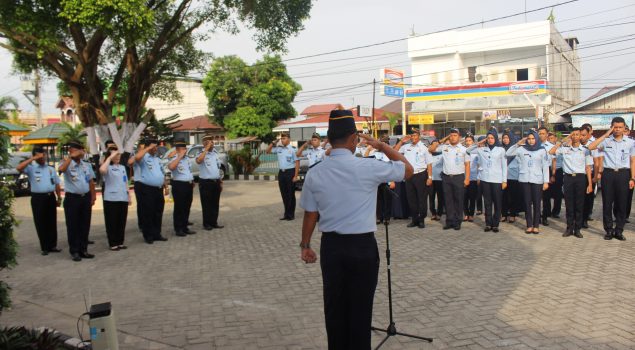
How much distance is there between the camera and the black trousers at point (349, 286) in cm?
317

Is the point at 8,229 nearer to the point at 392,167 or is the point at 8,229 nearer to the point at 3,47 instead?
the point at 392,167

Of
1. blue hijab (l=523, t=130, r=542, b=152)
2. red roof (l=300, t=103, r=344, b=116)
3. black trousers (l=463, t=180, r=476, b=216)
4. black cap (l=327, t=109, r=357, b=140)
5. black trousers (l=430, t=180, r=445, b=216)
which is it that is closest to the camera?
black cap (l=327, t=109, r=357, b=140)

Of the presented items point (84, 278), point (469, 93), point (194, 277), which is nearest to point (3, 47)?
point (84, 278)

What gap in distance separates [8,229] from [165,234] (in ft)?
20.0

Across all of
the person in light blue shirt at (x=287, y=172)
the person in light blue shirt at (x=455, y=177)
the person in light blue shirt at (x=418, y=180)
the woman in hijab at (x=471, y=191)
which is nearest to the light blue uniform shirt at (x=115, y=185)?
the person in light blue shirt at (x=287, y=172)

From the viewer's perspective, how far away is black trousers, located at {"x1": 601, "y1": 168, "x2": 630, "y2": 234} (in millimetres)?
7910

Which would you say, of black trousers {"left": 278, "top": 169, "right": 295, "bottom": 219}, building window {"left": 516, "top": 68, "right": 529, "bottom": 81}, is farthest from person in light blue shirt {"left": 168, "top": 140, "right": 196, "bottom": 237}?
building window {"left": 516, "top": 68, "right": 529, "bottom": 81}

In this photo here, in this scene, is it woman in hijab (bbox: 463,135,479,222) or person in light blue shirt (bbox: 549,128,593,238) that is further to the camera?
woman in hijab (bbox: 463,135,479,222)

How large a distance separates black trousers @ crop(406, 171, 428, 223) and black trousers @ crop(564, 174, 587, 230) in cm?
246

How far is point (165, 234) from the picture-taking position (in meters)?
9.77

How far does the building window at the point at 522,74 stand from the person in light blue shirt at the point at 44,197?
31.3 meters

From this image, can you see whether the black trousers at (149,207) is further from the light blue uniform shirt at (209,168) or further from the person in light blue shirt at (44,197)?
the person in light blue shirt at (44,197)

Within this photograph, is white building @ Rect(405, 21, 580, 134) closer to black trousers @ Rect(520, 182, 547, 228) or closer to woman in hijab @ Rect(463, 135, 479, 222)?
woman in hijab @ Rect(463, 135, 479, 222)

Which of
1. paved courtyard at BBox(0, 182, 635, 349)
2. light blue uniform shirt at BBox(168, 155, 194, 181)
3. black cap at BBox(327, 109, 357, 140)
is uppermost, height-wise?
black cap at BBox(327, 109, 357, 140)
